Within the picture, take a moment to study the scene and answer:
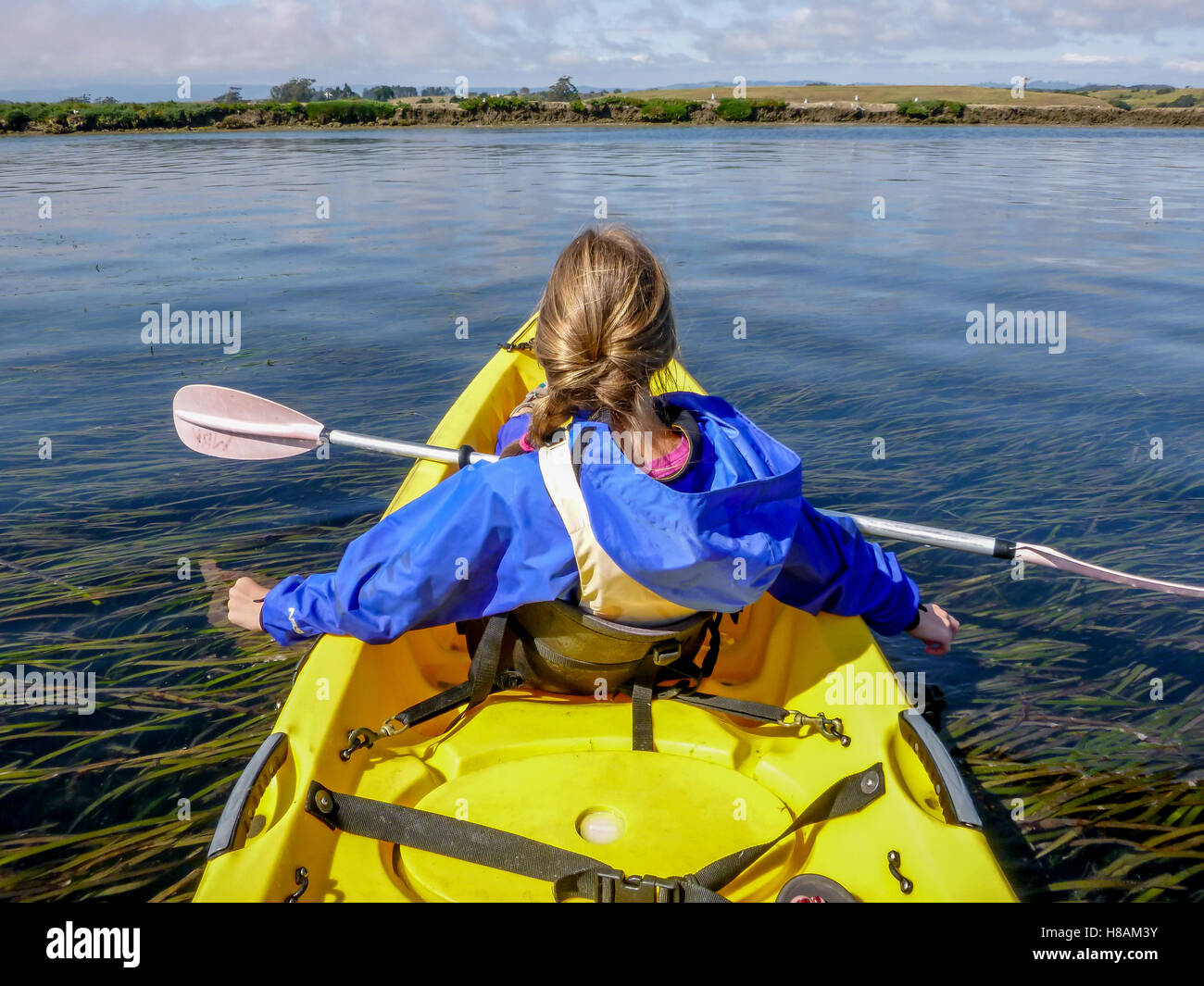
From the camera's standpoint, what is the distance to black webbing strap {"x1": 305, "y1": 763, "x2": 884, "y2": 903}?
1.77 metres


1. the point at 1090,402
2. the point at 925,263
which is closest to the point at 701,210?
the point at 925,263

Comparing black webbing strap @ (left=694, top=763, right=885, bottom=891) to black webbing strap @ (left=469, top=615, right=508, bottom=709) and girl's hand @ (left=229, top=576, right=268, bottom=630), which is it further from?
girl's hand @ (left=229, top=576, right=268, bottom=630)

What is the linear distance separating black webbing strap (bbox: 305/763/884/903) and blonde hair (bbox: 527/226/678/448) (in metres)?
0.89

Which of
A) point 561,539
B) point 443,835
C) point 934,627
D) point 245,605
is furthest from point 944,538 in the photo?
point 245,605

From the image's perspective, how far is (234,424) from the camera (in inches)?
169

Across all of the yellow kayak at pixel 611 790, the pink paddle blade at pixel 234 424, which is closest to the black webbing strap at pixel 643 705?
the yellow kayak at pixel 611 790

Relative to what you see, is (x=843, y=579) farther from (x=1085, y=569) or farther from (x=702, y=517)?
(x=1085, y=569)

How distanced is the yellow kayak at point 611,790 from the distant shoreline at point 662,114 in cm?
4150

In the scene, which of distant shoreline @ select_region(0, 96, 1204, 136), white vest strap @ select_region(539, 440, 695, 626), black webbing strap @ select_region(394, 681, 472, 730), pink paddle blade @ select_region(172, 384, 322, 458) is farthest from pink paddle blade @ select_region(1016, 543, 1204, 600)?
distant shoreline @ select_region(0, 96, 1204, 136)

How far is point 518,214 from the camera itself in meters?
15.0

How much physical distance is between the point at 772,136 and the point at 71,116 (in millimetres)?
26552
